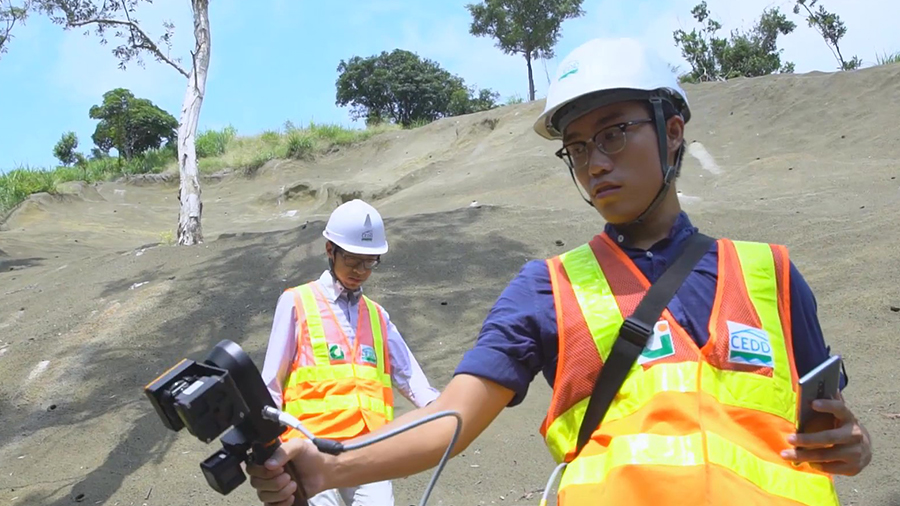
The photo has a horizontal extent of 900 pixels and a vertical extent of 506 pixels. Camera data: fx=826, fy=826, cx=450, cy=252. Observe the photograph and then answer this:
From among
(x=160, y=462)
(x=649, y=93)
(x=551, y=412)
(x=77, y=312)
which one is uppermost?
(x=649, y=93)

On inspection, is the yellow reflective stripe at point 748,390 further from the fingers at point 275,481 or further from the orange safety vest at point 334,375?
the orange safety vest at point 334,375

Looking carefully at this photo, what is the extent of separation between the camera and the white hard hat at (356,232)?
160 inches

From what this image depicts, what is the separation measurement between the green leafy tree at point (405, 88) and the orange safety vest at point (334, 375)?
1621 inches

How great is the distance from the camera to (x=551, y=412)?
65.2 inches

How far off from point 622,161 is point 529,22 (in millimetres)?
33343

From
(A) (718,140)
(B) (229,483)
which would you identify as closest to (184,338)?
(B) (229,483)

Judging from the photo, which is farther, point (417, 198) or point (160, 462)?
point (417, 198)

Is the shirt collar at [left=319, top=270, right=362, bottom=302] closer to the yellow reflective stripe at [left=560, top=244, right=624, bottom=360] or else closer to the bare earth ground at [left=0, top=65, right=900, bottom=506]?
the bare earth ground at [left=0, top=65, right=900, bottom=506]

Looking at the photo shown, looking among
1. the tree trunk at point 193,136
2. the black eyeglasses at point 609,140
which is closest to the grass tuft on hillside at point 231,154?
the tree trunk at point 193,136

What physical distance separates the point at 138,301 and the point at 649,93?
914 cm

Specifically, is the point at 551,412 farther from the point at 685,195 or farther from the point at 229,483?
the point at 685,195

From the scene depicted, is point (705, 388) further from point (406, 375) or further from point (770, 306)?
point (406, 375)

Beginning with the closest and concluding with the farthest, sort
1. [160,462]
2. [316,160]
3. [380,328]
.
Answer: [380,328] < [160,462] < [316,160]

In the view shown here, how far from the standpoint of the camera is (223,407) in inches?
55.4
